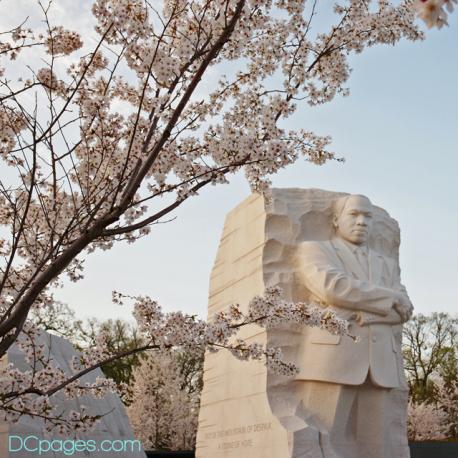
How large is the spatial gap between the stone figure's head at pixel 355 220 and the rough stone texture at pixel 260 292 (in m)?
0.19

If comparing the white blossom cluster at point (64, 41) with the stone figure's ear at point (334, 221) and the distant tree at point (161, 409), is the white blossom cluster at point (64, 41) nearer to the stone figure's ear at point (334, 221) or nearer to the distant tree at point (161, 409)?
the stone figure's ear at point (334, 221)

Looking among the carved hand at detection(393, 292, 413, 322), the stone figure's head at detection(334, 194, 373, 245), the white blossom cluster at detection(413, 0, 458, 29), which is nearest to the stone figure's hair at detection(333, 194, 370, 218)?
the stone figure's head at detection(334, 194, 373, 245)

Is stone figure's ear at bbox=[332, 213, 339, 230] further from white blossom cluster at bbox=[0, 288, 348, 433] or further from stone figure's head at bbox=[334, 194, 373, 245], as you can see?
white blossom cluster at bbox=[0, 288, 348, 433]

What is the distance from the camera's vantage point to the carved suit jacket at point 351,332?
6840mm

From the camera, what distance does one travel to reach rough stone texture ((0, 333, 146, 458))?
6.82m

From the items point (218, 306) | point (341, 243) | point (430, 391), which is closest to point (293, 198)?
point (341, 243)

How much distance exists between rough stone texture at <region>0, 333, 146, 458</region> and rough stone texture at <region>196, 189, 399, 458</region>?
3.67 feet

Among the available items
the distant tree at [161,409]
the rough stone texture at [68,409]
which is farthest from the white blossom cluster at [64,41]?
the distant tree at [161,409]

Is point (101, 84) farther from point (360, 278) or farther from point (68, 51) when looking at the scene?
point (360, 278)

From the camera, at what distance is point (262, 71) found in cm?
Answer: 335

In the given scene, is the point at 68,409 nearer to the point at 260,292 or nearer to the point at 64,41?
the point at 260,292

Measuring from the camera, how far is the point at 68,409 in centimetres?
796

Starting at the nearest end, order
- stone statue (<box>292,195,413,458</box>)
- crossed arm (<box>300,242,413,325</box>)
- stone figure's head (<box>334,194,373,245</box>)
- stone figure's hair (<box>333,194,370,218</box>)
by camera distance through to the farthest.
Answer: stone statue (<box>292,195,413,458</box>) < crossed arm (<box>300,242,413,325</box>) < stone figure's head (<box>334,194,373,245</box>) < stone figure's hair (<box>333,194,370,218</box>)

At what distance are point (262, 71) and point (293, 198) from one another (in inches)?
175
